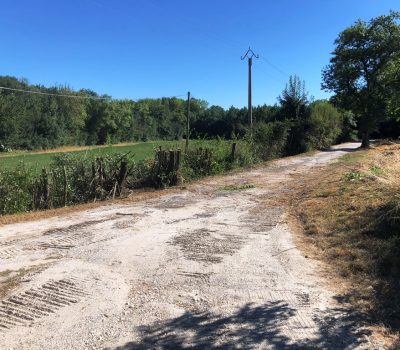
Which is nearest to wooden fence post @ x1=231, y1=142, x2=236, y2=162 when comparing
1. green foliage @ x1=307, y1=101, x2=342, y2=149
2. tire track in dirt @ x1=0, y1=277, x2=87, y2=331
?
green foliage @ x1=307, y1=101, x2=342, y2=149

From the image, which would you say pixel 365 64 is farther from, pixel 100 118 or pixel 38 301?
pixel 100 118

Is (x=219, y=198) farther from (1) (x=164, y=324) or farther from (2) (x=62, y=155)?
(1) (x=164, y=324)

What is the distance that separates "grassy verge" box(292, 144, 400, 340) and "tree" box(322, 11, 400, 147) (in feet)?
78.2

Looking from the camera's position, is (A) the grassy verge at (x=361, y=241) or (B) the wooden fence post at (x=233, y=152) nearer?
(A) the grassy verge at (x=361, y=241)

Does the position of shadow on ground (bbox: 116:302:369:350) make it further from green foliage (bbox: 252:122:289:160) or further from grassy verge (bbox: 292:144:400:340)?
green foliage (bbox: 252:122:289:160)

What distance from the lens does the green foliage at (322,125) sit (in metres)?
30.4

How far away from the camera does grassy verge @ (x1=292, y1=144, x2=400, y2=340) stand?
444 cm

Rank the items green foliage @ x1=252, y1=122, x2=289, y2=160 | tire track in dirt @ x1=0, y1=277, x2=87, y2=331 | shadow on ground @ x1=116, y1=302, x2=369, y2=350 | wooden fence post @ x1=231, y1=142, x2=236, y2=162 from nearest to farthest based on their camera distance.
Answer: shadow on ground @ x1=116, y1=302, x2=369, y2=350 < tire track in dirt @ x1=0, y1=277, x2=87, y2=331 < wooden fence post @ x1=231, y1=142, x2=236, y2=162 < green foliage @ x1=252, y1=122, x2=289, y2=160

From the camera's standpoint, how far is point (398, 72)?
20.5 ft

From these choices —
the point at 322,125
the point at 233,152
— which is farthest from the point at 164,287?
the point at 322,125

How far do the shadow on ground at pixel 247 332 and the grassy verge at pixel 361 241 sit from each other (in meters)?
0.43

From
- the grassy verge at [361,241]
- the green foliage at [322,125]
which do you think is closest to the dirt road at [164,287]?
the grassy verge at [361,241]

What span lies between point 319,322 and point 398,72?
13.9 feet

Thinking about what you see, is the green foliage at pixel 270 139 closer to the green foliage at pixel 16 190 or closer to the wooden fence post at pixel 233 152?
the wooden fence post at pixel 233 152
